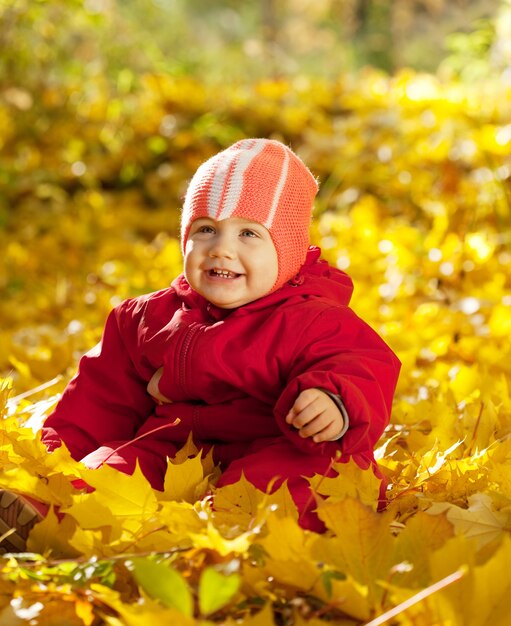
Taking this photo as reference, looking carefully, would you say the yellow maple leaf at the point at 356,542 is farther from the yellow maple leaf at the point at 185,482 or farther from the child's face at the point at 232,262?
the child's face at the point at 232,262

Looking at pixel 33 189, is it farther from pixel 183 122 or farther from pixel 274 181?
pixel 274 181

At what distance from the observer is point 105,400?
2115 millimetres

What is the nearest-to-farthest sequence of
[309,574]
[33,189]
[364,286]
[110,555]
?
1. [309,574]
2. [110,555]
3. [364,286]
4. [33,189]

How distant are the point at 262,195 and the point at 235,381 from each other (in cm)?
38

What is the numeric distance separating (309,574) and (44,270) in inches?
150

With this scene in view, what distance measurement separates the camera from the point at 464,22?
16.1 metres

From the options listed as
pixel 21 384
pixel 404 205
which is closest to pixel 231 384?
pixel 21 384

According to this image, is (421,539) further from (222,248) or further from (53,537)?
(222,248)

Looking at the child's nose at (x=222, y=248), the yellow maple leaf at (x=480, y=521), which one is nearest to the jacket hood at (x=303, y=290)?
the child's nose at (x=222, y=248)

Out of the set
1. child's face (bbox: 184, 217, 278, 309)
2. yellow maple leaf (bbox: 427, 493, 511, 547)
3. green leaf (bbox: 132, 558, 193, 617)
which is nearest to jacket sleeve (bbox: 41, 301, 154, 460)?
child's face (bbox: 184, 217, 278, 309)

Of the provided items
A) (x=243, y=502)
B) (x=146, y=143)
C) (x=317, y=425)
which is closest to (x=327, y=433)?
(x=317, y=425)

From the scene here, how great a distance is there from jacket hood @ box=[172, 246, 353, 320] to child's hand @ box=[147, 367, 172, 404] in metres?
0.16

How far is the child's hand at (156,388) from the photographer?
2.00 meters

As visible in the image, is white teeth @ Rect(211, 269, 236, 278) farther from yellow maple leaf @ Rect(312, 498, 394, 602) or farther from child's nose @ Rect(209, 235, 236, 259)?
yellow maple leaf @ Rect(312, 498, 394, 602)
